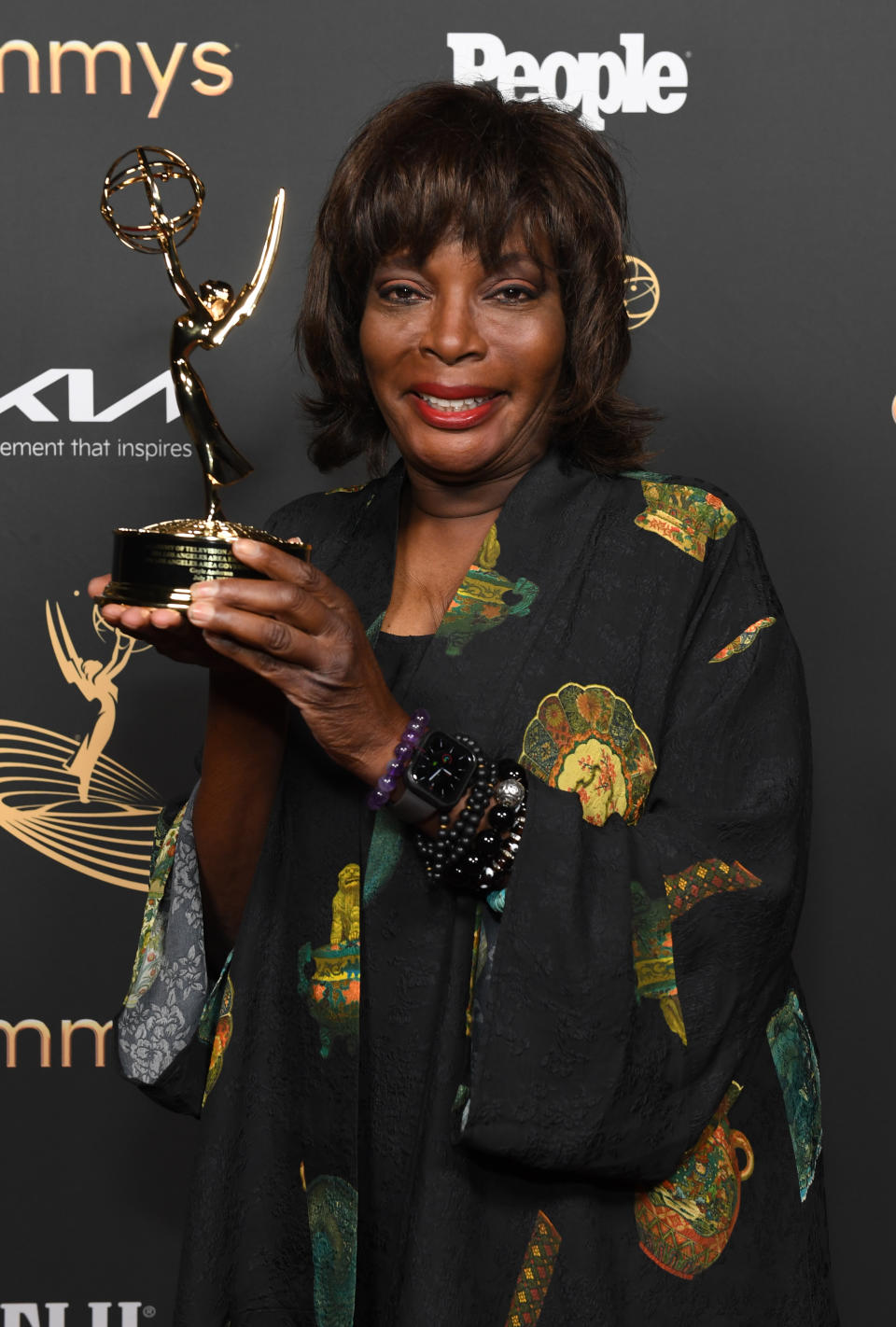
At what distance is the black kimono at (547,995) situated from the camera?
0.99 meters

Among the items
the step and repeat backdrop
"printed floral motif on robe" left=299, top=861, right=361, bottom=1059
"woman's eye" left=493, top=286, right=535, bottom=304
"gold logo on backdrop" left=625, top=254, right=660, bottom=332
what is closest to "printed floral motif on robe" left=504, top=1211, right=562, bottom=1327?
"printed floral motif on robe" left=299, top=861, right=361, bottom=1059

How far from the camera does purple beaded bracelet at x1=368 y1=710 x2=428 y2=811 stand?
96 centimetres

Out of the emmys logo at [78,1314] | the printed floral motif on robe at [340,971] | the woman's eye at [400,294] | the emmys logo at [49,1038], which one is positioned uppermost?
the woman's eye at [400,294]

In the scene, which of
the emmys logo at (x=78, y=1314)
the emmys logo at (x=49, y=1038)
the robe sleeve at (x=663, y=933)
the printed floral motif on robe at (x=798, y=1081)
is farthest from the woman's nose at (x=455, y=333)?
the emmys logo at (x=78, y=1314)

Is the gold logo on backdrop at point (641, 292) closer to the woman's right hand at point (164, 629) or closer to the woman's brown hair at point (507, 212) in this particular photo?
the woman's brown hair at point (507, 212)

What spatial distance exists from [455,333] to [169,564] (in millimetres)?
314

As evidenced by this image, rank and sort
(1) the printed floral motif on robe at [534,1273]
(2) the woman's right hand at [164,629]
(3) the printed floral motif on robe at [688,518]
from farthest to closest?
(3) the printed floral motif on robe at [688,518] → (1) the printed floral motif on robe at [534,1273] → (2) the woman's right hand at [164,629]

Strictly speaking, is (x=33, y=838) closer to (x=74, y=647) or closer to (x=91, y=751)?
(x=91, y=751)

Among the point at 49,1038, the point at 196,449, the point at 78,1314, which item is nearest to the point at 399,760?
the point at 196,449

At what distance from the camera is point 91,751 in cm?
187

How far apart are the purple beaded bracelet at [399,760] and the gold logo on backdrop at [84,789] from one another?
0.97 meters

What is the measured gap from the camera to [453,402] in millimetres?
1142

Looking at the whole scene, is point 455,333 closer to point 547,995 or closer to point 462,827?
point 462,827

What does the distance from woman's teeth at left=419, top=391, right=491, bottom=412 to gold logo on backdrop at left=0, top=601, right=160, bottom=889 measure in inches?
32.9
